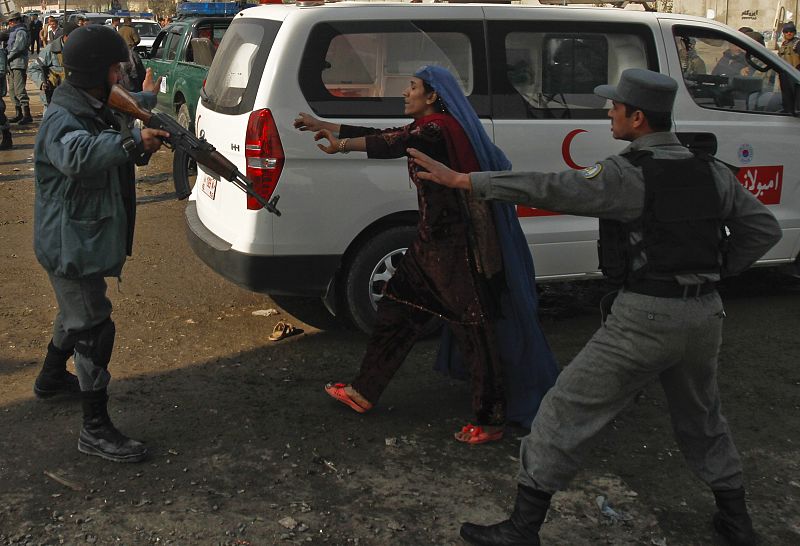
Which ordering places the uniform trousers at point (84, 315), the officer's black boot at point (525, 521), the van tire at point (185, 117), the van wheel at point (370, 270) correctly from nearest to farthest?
the officer's black boot at point (525, 521) < the uniform trousers at point (84, 315) < the van wheel at point (370, 270) < the van tire at point (185, 117)

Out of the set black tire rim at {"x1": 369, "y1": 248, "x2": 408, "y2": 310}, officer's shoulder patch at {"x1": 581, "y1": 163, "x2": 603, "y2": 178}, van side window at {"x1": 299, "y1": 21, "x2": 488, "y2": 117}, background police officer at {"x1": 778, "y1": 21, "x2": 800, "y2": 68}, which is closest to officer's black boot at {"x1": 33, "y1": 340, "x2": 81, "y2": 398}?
black tire rim at {"x1": 369, "y1": 248, "x2": 408, "y2": 310}

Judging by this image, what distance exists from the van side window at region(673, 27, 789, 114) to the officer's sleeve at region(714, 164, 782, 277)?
2991 millimetres

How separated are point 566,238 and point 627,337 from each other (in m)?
2.72

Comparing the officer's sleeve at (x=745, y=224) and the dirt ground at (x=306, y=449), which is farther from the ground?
the officer's sleeve at (x=745, y=224)

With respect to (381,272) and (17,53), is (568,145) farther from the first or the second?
(17,53)

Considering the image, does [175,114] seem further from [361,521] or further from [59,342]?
[361,521]

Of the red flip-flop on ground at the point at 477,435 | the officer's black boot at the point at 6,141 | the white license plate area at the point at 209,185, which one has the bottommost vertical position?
the red flip-flop on ground at the point at 477,435

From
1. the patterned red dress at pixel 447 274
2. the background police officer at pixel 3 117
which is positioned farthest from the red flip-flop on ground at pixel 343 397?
the background police officer at pixel 3 117

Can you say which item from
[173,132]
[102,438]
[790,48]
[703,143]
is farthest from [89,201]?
[790,48]

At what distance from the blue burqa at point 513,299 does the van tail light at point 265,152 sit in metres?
1.18

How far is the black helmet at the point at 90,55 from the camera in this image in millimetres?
3863

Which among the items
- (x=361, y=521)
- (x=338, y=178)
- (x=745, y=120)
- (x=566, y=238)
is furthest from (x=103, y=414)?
(x=745, y=120)

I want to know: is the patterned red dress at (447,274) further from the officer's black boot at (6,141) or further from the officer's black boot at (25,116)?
the officer's black boot at (25,116)

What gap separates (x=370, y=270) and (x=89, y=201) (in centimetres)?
203
